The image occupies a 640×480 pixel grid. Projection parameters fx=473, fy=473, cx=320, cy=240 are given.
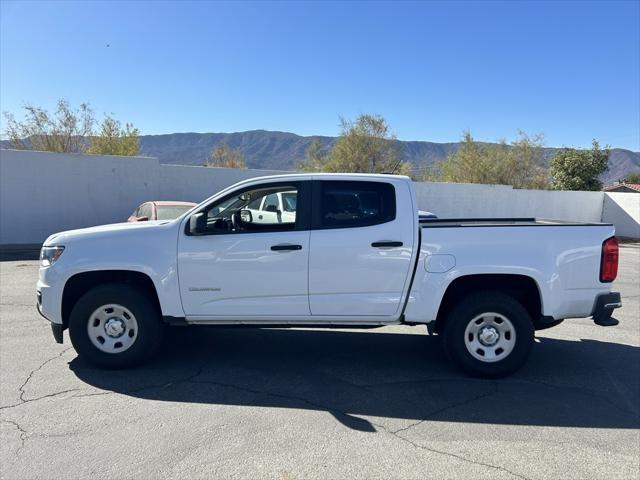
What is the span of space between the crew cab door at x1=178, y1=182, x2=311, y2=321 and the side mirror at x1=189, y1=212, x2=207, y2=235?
0.13 feet

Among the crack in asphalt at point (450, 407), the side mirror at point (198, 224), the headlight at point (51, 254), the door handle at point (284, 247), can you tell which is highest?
the side mirror at point (198, 224)

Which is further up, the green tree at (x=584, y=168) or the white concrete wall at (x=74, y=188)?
the green tree at (x=584, y=168)

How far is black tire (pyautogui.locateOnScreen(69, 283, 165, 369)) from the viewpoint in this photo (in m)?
4.60

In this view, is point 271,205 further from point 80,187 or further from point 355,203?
point 80,187

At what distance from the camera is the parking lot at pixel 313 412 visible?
10.4 ft

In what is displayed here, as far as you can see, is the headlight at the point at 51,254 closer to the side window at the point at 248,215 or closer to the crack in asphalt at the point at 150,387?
the crack in asphalt at the point at 150,387

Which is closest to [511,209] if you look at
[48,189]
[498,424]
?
Answer: [48,189]

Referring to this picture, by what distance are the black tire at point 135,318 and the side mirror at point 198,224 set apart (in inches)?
33.2

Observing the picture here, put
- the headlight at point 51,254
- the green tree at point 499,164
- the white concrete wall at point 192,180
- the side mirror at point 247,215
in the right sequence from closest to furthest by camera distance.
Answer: the headlight at point 51,254 < the side mirror at point 247,215 < the white concrete wall at point 192,180 < the green tree at point 499,164

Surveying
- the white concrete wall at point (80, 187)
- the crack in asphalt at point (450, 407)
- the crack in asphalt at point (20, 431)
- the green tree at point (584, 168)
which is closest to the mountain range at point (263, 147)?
the green tree at point (584, 168)

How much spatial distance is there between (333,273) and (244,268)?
2.82ft

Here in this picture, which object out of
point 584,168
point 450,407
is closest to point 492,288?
point 450,407

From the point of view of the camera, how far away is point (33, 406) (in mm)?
3924

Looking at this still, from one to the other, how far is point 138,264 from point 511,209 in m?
23.0
